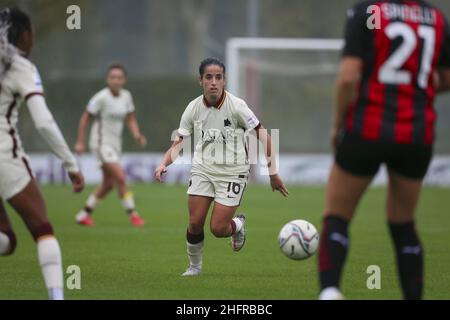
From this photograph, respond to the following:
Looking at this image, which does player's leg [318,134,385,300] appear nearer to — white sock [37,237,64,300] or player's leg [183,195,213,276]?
white sock [37,237,64,300]

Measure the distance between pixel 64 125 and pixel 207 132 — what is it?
2069 centimetres

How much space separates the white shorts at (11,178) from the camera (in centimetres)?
621

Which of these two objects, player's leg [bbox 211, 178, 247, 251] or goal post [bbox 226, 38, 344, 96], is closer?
player's leg [bbox 211, 178, 247, 251]

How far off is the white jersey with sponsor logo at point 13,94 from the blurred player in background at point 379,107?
205cm

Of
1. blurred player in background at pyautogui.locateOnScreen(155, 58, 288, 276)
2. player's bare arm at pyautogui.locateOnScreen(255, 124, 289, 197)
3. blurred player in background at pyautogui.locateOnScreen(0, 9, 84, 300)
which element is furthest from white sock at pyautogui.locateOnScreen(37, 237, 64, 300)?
player's bare arm at pyautogui.locateOnScreen(255, 124, 289, 197)

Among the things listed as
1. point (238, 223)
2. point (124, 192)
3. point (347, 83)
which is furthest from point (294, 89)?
point (347, 83)

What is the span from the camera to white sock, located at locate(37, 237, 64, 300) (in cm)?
632

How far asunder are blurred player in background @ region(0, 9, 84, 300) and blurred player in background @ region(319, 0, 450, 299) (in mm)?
1852

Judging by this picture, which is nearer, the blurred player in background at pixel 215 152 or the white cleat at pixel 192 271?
the blurred player in background at pixel 215 152

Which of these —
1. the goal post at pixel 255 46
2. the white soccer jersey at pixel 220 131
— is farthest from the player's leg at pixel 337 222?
the goal post at pixel 255 46

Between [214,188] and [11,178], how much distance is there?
9.67 ft

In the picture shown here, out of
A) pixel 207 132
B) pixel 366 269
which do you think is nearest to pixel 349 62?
pixel 207 132

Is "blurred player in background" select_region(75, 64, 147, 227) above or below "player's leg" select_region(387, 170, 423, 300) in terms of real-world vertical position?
below

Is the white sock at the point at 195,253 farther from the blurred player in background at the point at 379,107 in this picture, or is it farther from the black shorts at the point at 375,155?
the black shorts at the point at 375,155
